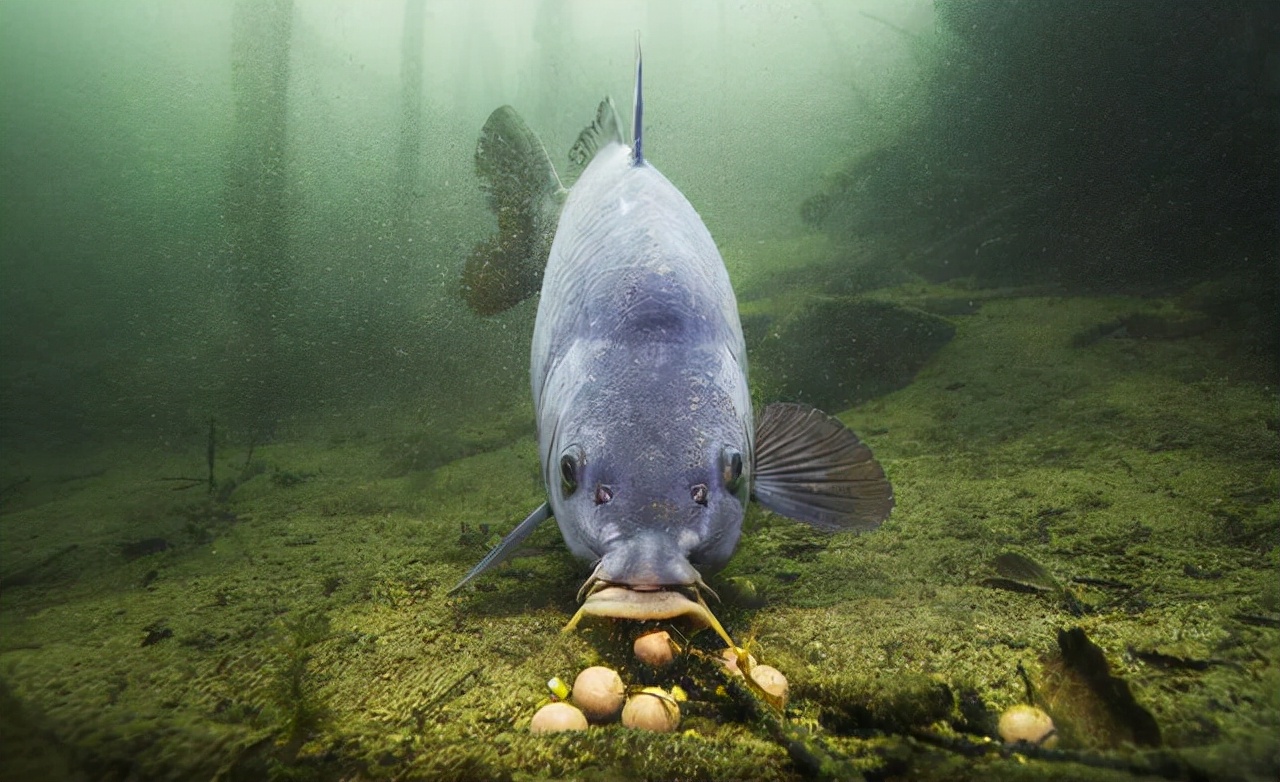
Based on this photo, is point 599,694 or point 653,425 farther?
point 653,425

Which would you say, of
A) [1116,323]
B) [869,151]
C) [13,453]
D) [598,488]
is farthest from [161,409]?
[869,151]

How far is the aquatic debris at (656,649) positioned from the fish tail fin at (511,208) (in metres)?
3.14

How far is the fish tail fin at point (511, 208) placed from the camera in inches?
180

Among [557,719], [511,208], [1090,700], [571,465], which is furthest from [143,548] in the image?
[1090,700]

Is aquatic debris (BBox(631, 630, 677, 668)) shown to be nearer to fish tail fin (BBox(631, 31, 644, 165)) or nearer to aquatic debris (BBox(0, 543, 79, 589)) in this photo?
fish tail fin (BBox(631, 31, 644, 165))

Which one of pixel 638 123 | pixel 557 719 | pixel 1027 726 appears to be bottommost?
pixel 557 719

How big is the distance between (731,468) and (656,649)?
2.17 ft

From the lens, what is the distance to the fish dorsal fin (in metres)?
4.18

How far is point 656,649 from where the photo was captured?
2021 mm

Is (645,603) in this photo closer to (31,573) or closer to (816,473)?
(816,473)

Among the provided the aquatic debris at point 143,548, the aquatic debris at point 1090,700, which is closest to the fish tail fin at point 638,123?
the aquatic debris at point 1090,700

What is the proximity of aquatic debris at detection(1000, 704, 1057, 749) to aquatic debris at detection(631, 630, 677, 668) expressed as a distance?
958 mm

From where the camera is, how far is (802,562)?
288cm

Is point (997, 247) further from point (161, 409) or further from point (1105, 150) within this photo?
point (161, 409)
